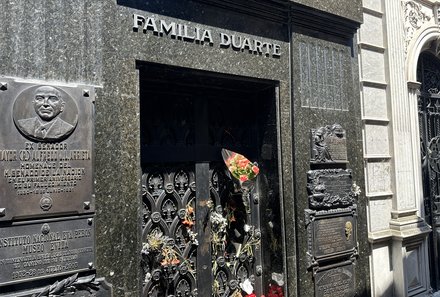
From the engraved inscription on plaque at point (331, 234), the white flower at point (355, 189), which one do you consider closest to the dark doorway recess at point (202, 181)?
the engraved inscription on plaque at point (331, 234)

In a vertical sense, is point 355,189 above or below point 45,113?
below

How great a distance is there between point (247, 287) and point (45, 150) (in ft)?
10.7

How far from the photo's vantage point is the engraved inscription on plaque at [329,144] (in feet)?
16.8

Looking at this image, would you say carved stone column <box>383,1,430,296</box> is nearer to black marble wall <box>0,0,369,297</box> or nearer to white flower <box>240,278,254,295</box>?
black marble wall <box>0,0,369,297</box>

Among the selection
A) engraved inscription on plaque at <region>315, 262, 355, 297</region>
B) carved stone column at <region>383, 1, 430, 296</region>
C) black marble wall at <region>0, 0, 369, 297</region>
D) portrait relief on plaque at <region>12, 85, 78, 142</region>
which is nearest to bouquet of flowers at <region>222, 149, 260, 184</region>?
black marble wall at <region>0, 0, 369, 297</region>

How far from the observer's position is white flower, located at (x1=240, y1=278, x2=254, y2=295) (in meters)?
4.85

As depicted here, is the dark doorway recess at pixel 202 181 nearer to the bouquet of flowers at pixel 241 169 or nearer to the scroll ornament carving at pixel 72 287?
the bouquet of flowers at pixel 241 169

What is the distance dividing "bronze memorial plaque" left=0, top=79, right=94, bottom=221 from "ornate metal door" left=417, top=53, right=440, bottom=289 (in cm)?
714

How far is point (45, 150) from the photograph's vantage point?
3137mm

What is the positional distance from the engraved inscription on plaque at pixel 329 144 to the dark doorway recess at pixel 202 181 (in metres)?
0.66

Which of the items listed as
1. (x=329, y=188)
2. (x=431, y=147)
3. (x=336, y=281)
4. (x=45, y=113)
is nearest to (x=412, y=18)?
(x=431, y=147)

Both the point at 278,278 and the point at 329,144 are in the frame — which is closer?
the point at 278,278

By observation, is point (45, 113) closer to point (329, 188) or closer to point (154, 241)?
point (154, 241)

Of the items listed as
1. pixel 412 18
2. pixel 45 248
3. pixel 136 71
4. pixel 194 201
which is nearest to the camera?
pixel 45 248
